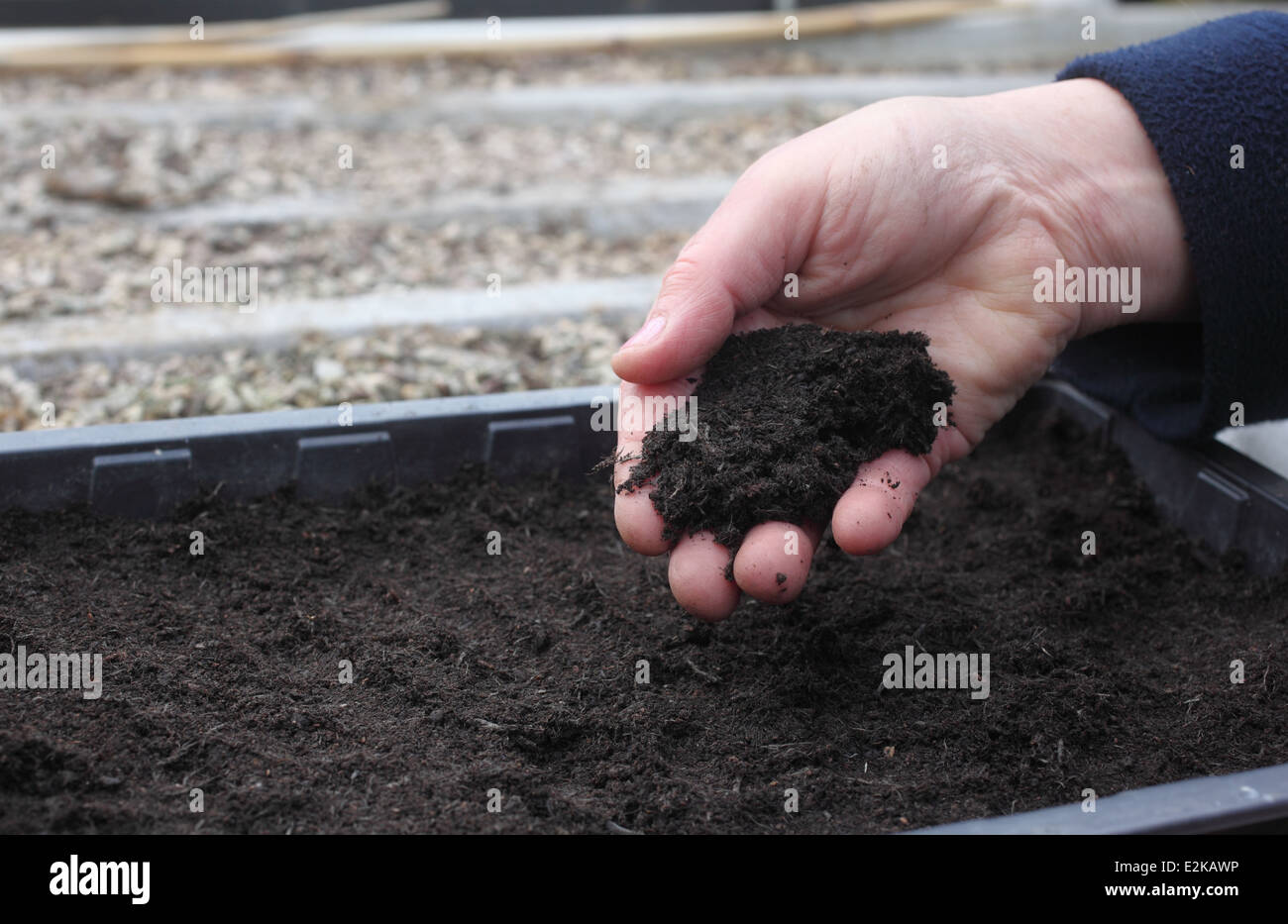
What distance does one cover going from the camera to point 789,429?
5.17ft

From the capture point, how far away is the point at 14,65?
202 inches

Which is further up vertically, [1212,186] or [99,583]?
[1212,186]

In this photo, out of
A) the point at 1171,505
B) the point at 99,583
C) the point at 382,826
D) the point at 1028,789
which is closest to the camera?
the point at 382,826

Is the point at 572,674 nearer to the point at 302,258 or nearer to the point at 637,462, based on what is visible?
the point at 637,462

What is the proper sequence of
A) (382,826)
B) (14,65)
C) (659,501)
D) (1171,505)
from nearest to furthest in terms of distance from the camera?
1. (382,826)
2. (659,501)
3. (1171,505)
4. (14,65)

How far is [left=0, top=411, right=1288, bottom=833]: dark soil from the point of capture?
1.33 meters

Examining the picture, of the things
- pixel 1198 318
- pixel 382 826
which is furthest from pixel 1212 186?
pixel 382 826

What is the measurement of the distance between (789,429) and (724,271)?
0.28 metres

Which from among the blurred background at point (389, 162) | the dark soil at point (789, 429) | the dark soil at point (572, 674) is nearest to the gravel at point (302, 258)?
the blurred background at point (389, 162)

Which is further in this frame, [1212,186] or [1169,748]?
[1212,186]

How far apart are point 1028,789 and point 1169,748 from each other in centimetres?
23

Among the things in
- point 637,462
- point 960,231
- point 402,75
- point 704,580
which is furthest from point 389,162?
point 704,580
